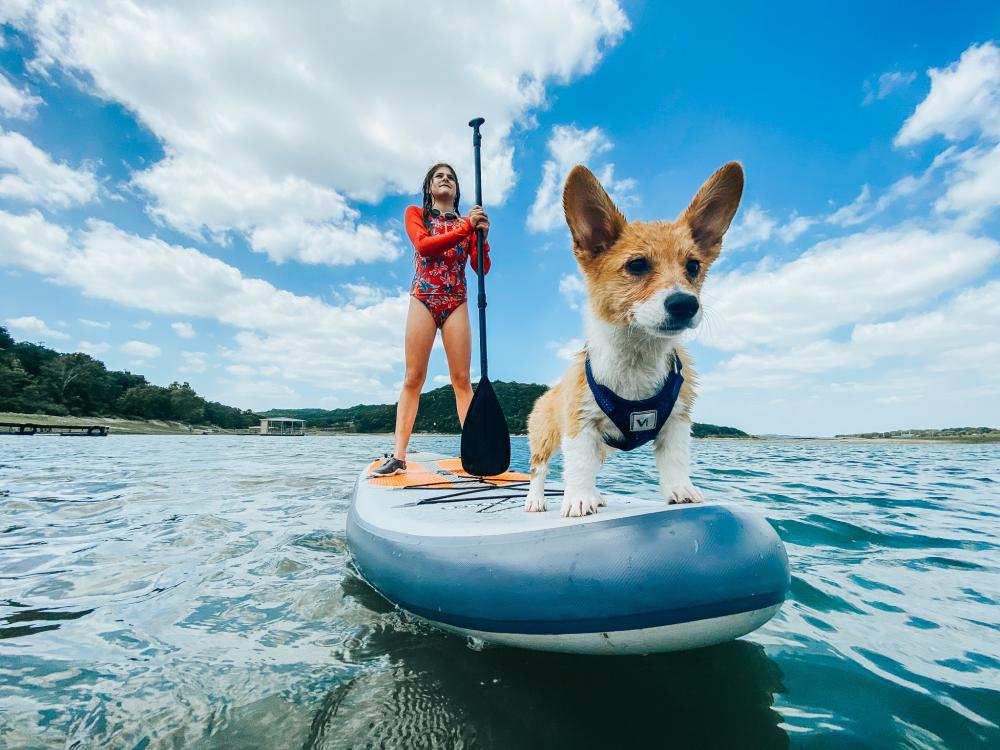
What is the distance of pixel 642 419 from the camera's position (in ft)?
6.70

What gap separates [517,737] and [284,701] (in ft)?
2.99

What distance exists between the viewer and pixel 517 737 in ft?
5.31

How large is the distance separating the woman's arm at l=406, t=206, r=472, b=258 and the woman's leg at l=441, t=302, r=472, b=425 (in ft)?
2.09

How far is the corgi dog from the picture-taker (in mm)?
1979

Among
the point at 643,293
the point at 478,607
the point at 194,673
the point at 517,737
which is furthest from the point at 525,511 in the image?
the point at 194,673

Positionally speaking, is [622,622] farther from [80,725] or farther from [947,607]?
[947,607]

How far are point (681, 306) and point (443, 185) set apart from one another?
349 cm

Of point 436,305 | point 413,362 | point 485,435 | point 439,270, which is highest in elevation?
point 439,270

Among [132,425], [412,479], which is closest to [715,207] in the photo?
[412,479]

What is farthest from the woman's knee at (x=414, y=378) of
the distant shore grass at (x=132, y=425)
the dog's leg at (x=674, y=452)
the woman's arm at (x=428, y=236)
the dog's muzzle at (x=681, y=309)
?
the distant shore grass at (x=132, y=425)

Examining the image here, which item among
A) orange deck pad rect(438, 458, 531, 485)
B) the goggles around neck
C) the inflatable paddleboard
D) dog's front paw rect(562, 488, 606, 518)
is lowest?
the inflatable paddleboard

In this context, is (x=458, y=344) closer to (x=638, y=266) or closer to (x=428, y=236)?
(x=428, y=236)

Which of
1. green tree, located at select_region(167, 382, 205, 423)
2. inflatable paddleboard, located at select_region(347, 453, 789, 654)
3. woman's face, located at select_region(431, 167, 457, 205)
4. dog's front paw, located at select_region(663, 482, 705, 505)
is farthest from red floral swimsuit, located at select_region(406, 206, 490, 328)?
green tree, located at select_region(167, 382, 205, 423)

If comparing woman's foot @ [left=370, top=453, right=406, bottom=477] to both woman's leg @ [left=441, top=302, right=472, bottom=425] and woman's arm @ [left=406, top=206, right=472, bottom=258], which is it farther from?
woman's arm @ [left=406, top=206, right=472, bottom=258]
